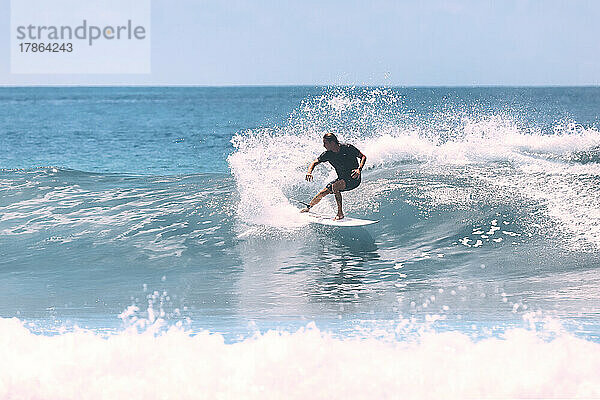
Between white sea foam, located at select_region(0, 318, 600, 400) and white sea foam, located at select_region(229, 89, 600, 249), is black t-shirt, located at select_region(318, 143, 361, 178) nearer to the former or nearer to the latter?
white sea foam, located at select_region(229, 89, 600, 249)

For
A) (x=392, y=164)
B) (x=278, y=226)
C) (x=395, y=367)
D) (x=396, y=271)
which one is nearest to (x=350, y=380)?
(x=395, y=367)

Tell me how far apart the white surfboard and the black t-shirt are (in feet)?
2.29

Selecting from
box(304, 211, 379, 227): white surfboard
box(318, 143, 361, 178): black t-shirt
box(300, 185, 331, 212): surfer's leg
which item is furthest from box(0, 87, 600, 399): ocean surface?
box(318, 143, 361, 178): black t-shirt

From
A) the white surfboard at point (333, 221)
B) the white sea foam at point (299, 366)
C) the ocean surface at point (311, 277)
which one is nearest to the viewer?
the white sea foam at point (299, 366)

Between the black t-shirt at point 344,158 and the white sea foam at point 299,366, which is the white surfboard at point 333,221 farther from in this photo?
the white sea foam at point 299,366

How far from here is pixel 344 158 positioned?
10.4 metres

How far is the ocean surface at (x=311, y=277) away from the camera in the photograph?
5410 millimetres

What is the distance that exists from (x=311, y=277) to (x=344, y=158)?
254cm

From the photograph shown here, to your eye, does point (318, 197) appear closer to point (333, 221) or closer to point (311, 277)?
point (333, 221)

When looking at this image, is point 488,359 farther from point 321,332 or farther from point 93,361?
point 93,361

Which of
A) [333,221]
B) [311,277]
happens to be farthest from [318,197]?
[311,277]

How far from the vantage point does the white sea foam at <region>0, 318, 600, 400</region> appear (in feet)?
16.9

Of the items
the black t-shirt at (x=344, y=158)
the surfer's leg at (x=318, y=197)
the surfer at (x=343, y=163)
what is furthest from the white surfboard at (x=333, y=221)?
the black t-shirt at (x=344, y=158)

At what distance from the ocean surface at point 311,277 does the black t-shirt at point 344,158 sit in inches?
36.6
